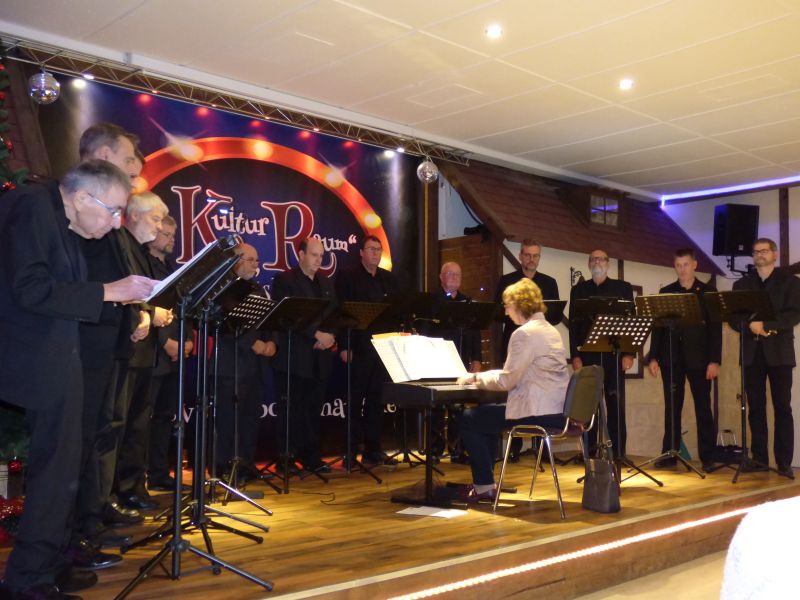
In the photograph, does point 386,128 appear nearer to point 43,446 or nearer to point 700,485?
point 700,485

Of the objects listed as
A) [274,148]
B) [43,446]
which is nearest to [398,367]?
[43,446]

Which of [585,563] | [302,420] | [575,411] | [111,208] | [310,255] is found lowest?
[585,563]

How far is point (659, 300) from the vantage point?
627 centimetres

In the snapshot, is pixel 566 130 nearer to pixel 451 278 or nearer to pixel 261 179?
pixel 451 278

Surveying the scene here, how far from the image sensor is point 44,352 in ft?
8.97

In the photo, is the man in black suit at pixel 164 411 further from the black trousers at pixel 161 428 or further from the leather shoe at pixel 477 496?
the leather shoe at pixel 477 496

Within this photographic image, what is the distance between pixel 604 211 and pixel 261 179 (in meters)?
4.90

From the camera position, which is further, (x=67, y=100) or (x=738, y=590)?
(x=67, y=100)

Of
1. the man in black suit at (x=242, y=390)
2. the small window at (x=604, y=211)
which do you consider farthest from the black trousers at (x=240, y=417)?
the small window at (x=604, y=211)

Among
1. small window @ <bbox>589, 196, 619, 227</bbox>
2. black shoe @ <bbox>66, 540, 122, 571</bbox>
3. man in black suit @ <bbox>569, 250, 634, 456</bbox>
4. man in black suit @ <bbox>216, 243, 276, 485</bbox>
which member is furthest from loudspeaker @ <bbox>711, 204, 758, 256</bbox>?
black shoe @ <bbox>66, 540, 122, 571</bbox>

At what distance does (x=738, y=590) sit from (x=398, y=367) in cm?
346

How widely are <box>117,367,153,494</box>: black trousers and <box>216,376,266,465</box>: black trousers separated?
92cm

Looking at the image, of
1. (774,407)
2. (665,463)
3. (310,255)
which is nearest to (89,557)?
(310,255)

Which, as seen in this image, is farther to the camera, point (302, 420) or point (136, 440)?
point (302, 420)
